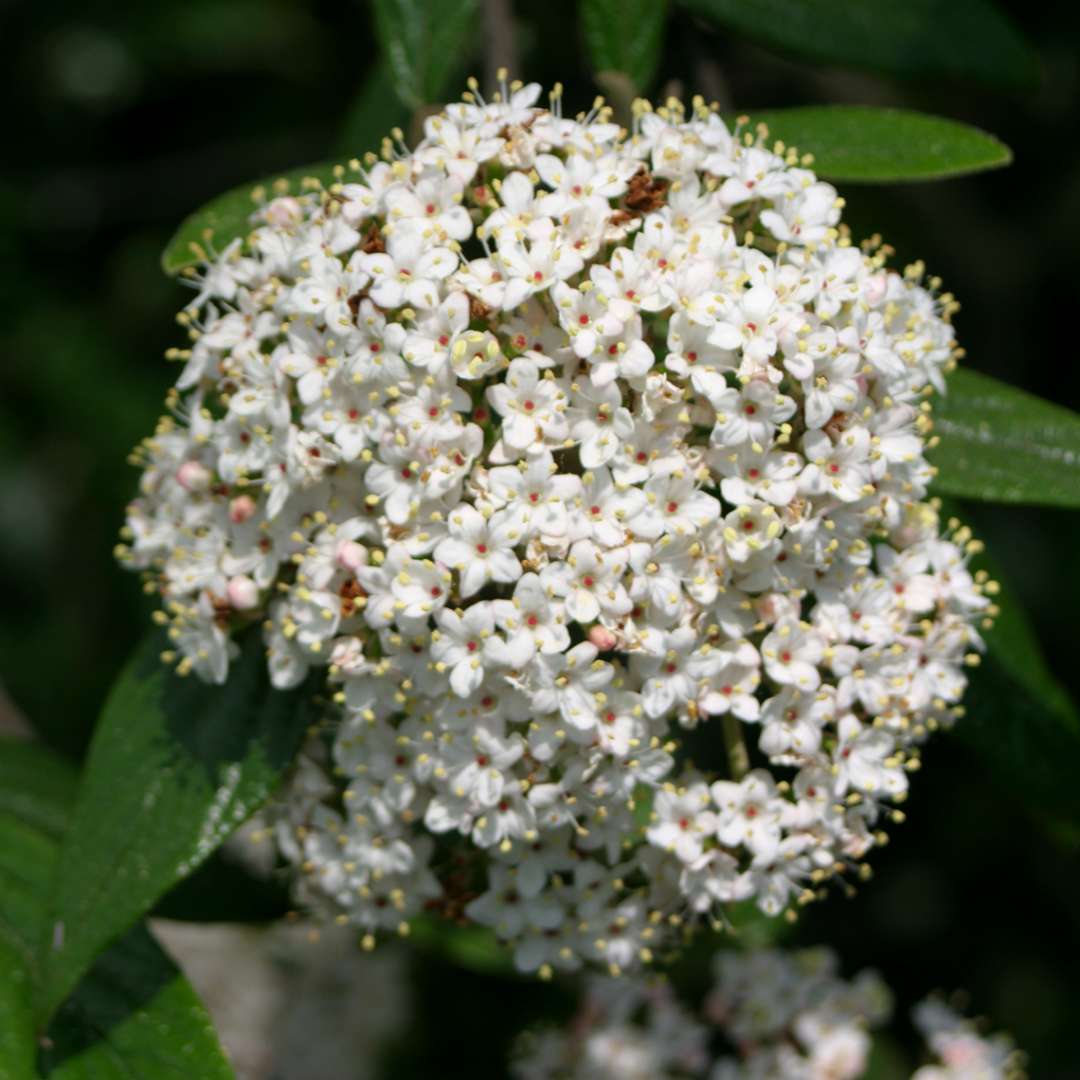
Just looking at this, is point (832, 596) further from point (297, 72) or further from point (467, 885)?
point (297, 72)

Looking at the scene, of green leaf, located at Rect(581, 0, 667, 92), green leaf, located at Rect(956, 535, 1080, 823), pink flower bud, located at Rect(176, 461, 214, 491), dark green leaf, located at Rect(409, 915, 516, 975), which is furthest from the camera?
dark green leaf, located at Rect(409, 915, 516, 975)

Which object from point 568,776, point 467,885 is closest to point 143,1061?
point 467,885

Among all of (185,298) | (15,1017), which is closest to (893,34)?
(15,1017)

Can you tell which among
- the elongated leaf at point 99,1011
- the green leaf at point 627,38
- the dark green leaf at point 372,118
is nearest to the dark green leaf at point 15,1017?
the elongated leaf at point 99,1011

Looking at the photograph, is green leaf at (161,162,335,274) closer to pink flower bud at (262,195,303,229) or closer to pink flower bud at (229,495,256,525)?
pink flower bud at (262,195,303,229)

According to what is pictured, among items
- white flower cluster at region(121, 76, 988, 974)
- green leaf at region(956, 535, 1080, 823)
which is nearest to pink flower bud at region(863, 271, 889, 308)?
white flower cluster at region(121, 76, 988, 974)

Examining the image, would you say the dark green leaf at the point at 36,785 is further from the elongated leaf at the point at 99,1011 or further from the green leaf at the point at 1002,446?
the green leaf at the point at 1002,446

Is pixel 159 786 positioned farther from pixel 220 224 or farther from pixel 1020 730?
pixel 1020 730
